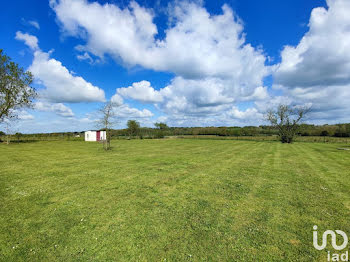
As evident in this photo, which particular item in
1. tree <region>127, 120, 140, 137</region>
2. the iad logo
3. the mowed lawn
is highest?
tree <region>127, 120, 140, 137</region>

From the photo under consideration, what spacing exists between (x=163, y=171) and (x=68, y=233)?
6628mm

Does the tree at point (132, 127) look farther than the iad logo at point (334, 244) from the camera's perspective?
Yes

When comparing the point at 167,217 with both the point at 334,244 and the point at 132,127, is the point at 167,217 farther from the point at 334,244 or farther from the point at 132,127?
the point at 132,127

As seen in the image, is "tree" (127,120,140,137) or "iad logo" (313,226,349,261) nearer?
"iad logo" (313,226,349,261)

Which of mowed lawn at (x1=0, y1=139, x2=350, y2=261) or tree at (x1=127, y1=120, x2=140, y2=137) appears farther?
tree at (x1=127, y1=120, x2=140, y2=137)

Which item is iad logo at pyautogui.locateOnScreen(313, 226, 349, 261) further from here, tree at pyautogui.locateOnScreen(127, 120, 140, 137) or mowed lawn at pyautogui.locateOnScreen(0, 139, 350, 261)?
tree at pyautogui.locateOnScreen(127, 120, 140, 137)

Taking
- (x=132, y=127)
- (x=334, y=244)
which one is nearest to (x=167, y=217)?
(x=334, y=244)

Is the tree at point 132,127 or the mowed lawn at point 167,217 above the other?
the tree at point 132,127

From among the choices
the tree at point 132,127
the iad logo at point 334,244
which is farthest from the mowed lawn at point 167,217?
the tree at point 132,127

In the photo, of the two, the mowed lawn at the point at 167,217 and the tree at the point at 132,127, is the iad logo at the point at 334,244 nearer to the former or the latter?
the mowed lawn at the point at 167,217

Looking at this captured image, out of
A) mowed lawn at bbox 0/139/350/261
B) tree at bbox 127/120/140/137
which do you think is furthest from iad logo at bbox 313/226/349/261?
tree at bbox 127/120/140/137

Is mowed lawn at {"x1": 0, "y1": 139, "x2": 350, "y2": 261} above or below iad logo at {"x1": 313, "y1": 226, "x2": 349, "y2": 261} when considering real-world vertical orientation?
above

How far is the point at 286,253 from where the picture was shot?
3510 mm

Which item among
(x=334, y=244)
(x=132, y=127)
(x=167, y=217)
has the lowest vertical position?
(x=334, y=244)
